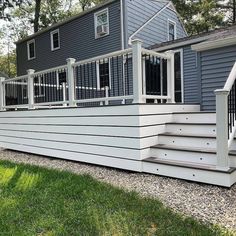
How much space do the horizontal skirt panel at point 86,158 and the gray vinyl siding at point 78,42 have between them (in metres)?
6.44

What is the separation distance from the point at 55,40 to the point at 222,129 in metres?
13.7

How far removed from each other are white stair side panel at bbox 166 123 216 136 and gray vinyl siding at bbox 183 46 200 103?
5083 mm

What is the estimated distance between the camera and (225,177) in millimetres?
3982

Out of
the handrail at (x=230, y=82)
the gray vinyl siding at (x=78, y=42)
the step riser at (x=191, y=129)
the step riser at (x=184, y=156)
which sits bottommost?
the step riser at (x=184, y=156)

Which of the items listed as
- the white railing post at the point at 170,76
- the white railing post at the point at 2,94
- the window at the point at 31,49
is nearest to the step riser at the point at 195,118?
the white railing post at the point at 170,76

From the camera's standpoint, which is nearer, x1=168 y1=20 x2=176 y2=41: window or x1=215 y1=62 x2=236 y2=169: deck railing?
x1=215 y1=62 x2=236 y2=169: deck railing

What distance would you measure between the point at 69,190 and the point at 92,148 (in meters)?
1.89

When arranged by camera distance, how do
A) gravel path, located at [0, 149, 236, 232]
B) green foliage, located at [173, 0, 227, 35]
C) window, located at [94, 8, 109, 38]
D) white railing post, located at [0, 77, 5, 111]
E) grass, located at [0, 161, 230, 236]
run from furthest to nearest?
1. green foliage, located at [173, 0, 227, 35]
2. window, located at [94, 8, 109, 38]
3. white railing post, located at [0, 77, 5, 111]
4. gravel path, located at [0, 149, 236, 232]
5. grass, located at [0, 161, 230, 236]

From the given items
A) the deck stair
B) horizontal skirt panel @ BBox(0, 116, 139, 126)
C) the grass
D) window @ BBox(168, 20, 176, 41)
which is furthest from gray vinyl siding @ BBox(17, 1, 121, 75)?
the grass

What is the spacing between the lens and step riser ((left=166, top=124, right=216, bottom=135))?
502 centimetres

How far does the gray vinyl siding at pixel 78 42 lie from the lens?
41.6 feet

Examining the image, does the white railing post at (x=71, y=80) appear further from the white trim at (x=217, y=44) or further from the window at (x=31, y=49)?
the window at (x=31, y=49)

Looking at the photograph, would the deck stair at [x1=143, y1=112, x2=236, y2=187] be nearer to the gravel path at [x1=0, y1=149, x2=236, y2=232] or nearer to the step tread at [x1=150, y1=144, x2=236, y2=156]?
the step tread at [x1=150, y1=144, x2=236, y2=156]

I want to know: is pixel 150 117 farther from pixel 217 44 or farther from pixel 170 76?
pixel 217 44
